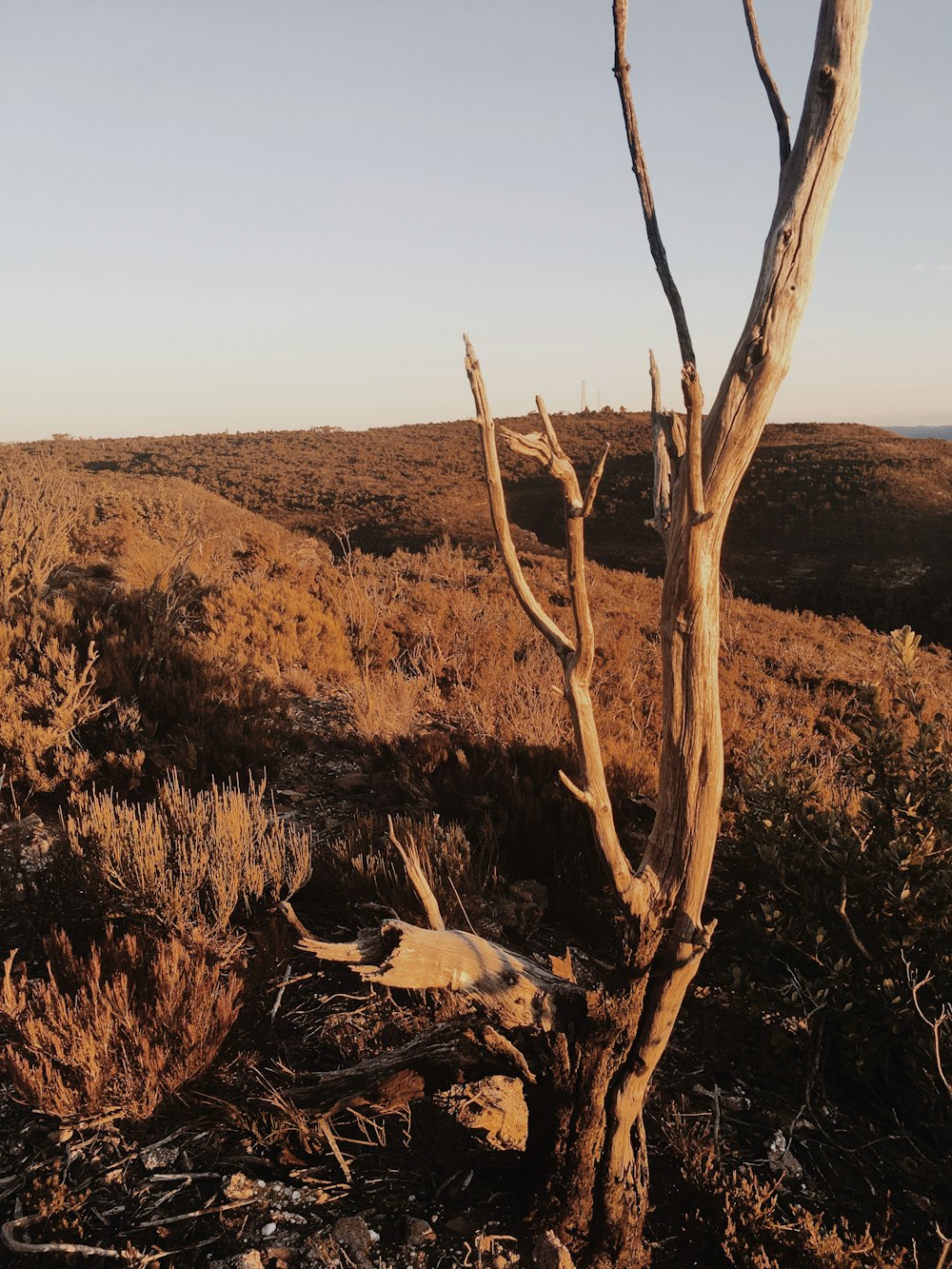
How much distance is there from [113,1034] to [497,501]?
2169 millimetres

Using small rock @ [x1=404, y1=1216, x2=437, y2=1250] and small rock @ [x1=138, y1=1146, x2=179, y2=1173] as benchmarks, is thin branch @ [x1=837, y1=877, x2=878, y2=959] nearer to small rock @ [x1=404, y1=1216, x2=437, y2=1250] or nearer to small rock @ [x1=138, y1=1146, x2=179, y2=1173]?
small rock @ [x1=404, y1=1216, x2=437, y2=1250]

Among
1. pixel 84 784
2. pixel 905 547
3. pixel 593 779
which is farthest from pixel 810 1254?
pixel 905 547

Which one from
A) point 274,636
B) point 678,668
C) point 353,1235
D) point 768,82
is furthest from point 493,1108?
point 274,636

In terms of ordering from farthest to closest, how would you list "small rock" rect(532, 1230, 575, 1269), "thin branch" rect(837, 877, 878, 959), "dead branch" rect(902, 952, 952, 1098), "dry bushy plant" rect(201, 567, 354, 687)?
"dry bushy plant" rect(201, 567, 354, 687), "thin branch" rect(837, 877, 878, 959), "dead branch" rect(902, 952, 952, 1098), "small rock" rect(532, 1230, 575, 1269)

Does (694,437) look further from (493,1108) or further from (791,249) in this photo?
(493,1108)

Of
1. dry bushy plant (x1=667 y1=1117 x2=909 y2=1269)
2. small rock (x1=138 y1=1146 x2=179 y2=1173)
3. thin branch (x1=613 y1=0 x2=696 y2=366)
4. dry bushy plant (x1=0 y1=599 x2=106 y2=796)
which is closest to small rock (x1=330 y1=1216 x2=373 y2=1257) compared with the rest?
small rock (x1=138 y1=1146 x2=179 y2=1173)

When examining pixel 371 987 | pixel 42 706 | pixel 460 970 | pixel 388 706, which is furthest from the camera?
pixel 388 706

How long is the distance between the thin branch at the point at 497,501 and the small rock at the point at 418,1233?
67.3 inches

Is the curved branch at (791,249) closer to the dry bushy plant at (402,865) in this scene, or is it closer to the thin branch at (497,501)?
the thin branch at (497,501)

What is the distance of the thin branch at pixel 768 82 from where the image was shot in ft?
6.11

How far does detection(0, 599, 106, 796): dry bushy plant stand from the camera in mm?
4281

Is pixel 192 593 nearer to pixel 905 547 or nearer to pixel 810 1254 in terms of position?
pixel 810 1254

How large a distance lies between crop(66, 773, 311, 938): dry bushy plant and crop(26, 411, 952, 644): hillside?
1469cm

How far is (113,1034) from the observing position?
2295 mm
